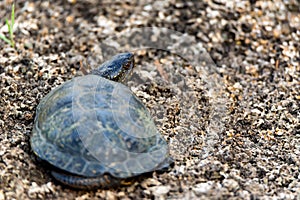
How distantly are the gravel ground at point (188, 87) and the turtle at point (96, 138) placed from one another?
15 centimetres

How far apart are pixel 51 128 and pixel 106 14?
2.35m

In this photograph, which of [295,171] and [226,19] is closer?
[295,171]

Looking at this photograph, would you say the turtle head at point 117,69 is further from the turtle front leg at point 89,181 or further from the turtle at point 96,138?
the turtle front leg at point 89,181

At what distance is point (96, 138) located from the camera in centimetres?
346

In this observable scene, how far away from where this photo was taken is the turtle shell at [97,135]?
3439 millimetres

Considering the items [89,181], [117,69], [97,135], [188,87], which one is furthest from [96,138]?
[188,87]

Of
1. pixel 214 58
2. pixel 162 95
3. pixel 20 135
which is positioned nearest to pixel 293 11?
pixel 214 58

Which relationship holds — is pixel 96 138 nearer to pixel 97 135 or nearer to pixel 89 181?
pixel 97 135

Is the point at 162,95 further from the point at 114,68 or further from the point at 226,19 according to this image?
the point at 226,19

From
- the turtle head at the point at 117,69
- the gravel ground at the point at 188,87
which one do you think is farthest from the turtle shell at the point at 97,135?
the turtle head at the point at 117,69

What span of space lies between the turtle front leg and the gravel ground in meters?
0.09

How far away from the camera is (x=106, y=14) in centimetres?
562

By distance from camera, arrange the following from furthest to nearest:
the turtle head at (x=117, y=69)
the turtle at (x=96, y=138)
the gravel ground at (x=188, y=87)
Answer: the turtle head at (x=117, y=69) < the gravel ground at (x=188, y=87) < the turtle at (x=96, y=138)

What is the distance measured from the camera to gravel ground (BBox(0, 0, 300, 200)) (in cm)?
368
